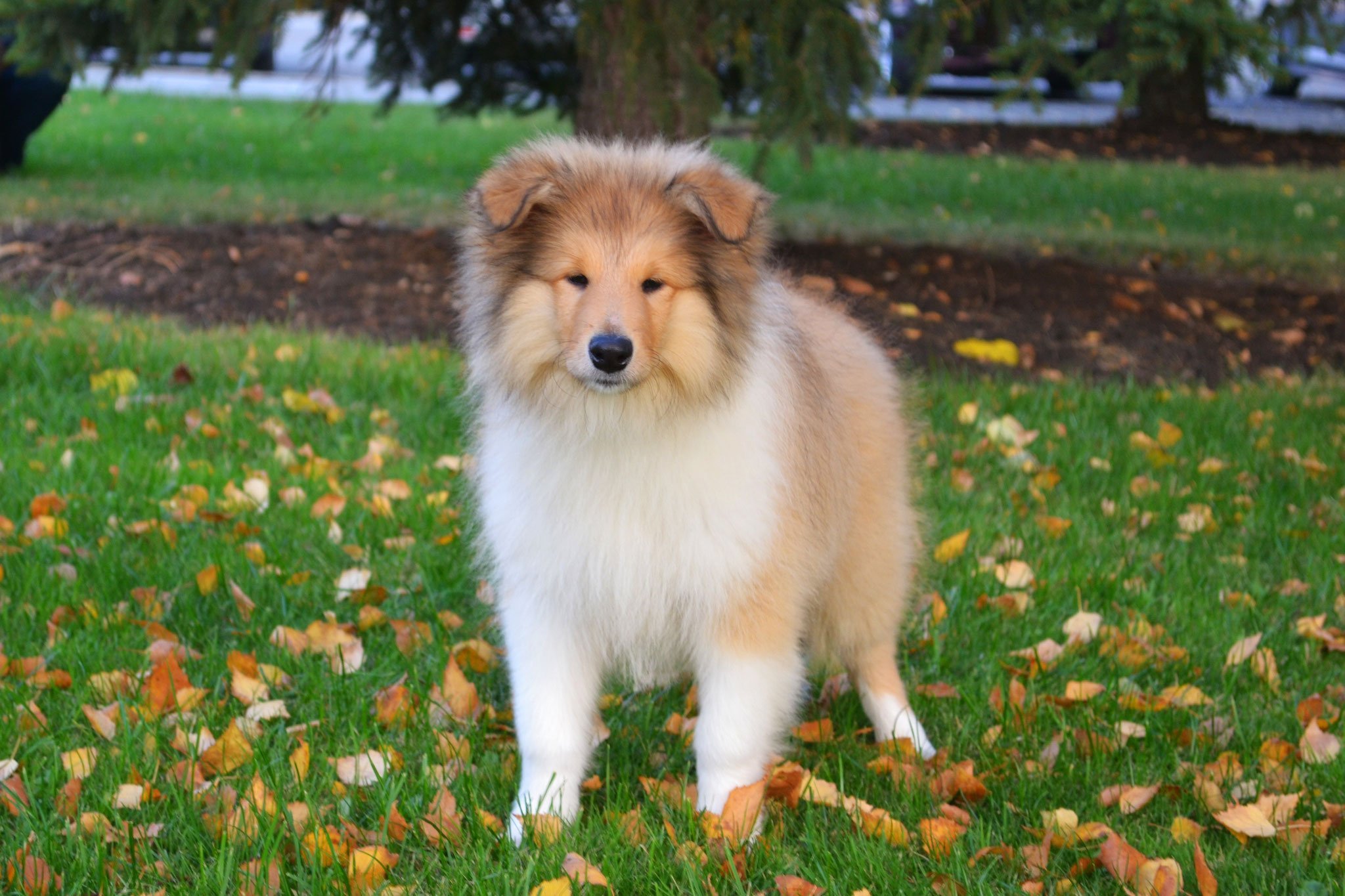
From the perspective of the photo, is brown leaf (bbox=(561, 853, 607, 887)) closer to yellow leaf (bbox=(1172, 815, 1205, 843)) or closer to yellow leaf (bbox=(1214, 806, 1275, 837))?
yellow leaf (bbox=(1172, 815, 1205, 843))

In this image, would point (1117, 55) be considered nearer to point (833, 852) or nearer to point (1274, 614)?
point (1274, 614)

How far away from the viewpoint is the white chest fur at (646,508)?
298 centimetres

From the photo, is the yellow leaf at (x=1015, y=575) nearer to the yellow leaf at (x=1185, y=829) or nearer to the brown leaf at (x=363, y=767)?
the yellow leaf at (x=1185, y=829)

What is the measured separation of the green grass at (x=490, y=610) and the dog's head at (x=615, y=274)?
3.33 feet

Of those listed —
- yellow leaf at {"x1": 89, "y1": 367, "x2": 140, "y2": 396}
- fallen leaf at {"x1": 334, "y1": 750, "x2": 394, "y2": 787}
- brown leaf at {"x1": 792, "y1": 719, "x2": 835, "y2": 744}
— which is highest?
yellow leaf at {"x1": 89, "y1": 367, "x2": 140, "y2": 396}

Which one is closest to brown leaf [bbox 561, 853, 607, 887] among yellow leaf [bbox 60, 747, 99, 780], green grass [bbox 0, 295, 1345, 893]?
green grass [bbox 0, 295, 1345, 893]

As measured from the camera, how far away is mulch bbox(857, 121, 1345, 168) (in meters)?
16.4

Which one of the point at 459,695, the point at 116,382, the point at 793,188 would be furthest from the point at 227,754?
the point at 793,188

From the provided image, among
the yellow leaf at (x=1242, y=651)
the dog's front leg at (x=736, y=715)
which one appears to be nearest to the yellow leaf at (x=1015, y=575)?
the yellow leaf at (x=1242, y=651)

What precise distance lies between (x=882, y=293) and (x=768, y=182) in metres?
4.54

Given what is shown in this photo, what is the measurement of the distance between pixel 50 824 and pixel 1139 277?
306 inches

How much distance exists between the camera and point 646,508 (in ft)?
9.82

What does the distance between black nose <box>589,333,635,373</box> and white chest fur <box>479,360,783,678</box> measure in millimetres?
234

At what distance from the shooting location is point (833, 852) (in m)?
2.90
